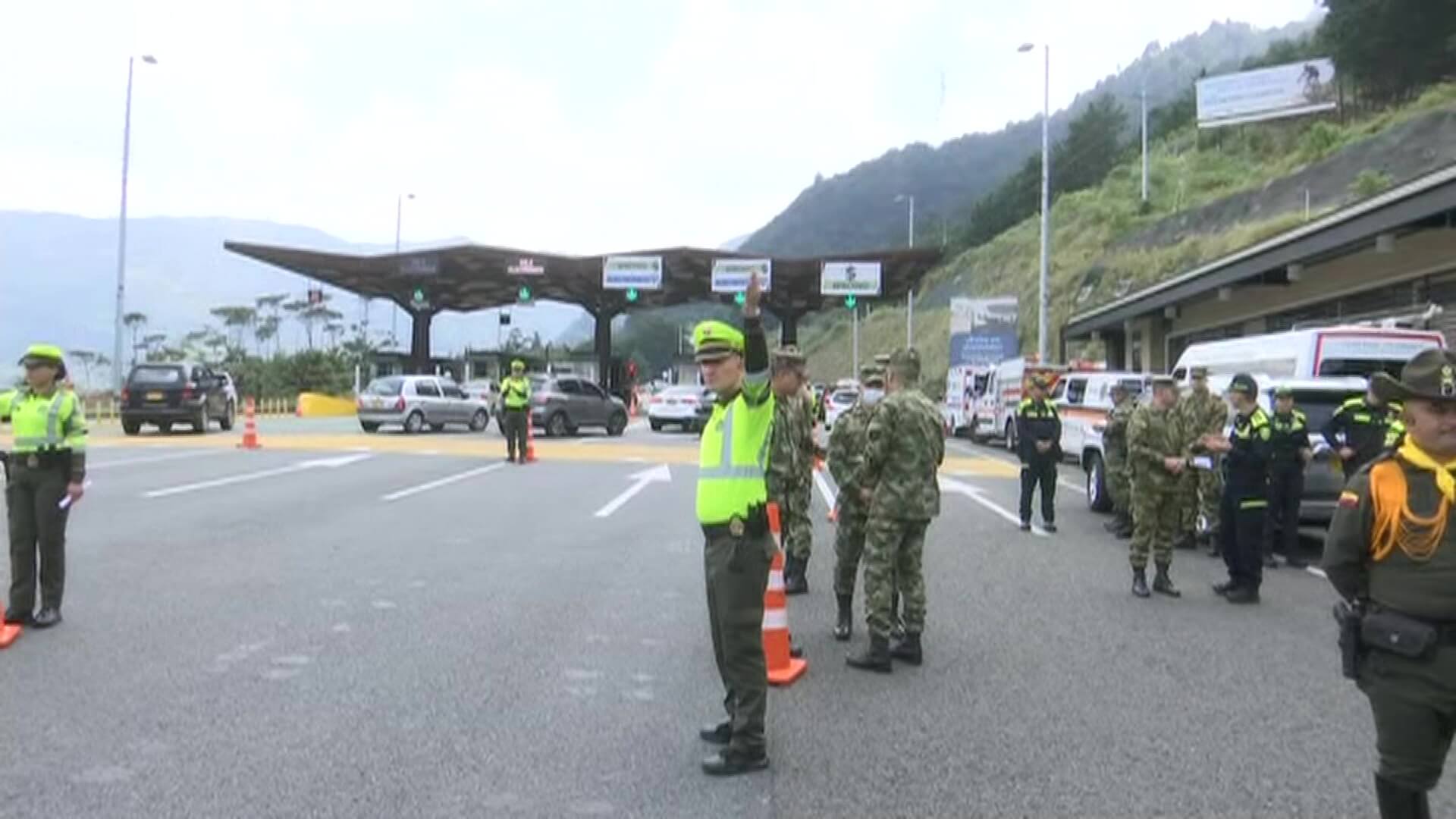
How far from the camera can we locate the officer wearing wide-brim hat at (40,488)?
6.84 metres

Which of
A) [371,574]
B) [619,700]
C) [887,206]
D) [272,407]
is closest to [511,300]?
[272,407]

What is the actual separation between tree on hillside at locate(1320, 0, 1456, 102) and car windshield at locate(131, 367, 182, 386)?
59.2 m

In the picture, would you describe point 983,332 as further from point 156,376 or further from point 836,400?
point 156,376

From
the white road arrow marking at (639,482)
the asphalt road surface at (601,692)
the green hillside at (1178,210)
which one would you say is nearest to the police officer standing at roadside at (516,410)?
the white road arrow marking at (639,482)

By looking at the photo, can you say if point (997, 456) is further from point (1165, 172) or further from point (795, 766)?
point (1165, 172)

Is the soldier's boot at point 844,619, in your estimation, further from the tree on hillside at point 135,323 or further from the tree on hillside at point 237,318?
the tree on hillside at point 237,318

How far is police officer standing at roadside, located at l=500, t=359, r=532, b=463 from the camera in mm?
19250

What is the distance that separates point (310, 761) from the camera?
4605 mm

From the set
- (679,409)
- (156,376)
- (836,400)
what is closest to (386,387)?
(156,376)

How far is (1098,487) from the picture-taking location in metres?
14.1

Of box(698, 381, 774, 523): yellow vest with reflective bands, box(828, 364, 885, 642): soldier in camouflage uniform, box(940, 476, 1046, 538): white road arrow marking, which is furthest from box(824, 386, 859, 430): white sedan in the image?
box(698, 381, 774, 523): yellow vest with reflective bands

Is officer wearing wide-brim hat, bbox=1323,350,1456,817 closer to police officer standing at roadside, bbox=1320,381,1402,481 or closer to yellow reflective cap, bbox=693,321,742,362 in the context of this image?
yellow reflective cap, bbox=693,321,742,362

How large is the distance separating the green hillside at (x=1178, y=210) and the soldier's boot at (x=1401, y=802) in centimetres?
3837

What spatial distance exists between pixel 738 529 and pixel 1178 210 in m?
67.8
